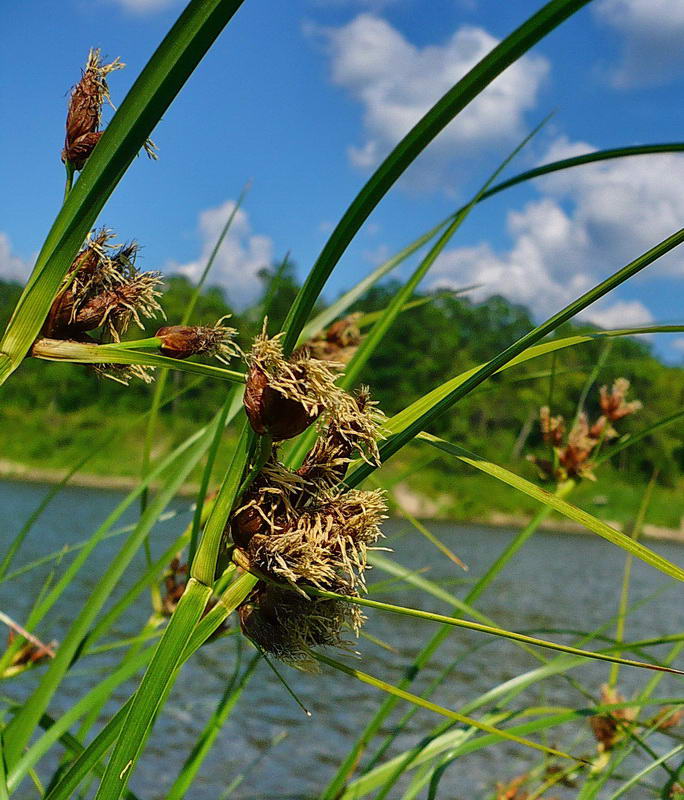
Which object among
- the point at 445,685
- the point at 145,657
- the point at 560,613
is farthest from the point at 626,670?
the point at 145,657

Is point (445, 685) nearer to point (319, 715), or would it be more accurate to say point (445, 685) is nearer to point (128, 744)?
point (319, 715)

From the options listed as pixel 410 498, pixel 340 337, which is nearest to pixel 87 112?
pixel 340 337

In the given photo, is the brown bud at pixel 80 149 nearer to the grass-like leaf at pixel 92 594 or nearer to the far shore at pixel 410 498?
the grass-like leaf at pixel 92 594

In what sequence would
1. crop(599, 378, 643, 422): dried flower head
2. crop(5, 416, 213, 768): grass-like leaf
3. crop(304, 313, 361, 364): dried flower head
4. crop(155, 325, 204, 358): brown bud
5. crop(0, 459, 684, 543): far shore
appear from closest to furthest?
crop(155, 325, 204, 358): brown bud → crop(5, 416, 213, 768): grass-like leaf → crop(304, 313, 361, 364): dried flower head → crop(599, 378, 643, 422): dried flower head → crop(0, 459, 684, 543): far shore

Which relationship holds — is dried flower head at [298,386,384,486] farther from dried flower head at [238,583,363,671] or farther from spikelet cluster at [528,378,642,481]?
spikelet cluster at [528,378,642,481]

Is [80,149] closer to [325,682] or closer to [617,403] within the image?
[617,403]

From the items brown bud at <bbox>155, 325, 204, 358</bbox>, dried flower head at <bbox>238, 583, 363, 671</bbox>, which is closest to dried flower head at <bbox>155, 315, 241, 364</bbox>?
brown bud at <bbox>155, 325, 204, 358</bbox>
